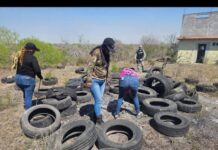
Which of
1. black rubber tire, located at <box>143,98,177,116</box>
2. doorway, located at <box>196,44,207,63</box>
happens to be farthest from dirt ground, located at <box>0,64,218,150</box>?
doorway, located at <box>196,44,207,63</box>

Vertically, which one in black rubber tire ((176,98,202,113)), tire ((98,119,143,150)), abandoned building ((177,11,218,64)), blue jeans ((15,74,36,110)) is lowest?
tire ((98,119,143,150))

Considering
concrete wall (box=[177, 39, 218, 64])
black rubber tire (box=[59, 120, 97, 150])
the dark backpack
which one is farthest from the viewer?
concrete wall (box=[177, 39, 218, 64])

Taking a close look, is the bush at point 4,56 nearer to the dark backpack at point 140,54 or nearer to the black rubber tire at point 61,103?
the dark backpack at point 140,54

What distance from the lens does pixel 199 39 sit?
2152 cm

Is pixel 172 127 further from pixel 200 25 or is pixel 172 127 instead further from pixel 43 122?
pixel 200 25

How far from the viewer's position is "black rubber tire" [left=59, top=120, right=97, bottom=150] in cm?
359

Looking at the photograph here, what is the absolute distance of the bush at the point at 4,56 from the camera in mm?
15465

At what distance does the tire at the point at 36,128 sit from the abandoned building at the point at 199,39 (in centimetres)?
1844

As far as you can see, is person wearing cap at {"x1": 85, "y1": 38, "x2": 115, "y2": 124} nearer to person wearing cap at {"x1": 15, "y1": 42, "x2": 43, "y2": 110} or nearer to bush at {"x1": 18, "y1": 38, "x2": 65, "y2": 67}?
person wearing cap at {"x1": 15, "y1": 42, "x2": 43, "y2": 110}

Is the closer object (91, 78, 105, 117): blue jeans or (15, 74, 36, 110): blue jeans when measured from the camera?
(91, 78, 105, 117): blue jeans

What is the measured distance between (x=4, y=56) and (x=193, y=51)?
19259mm

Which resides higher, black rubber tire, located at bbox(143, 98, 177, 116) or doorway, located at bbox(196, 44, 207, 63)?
doorway, located at bbox(196, 44, 207, 63)

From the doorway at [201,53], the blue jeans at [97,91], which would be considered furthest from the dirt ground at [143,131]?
the doorway at [201,53]

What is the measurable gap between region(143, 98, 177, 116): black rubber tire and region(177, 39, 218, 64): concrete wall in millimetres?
16024
